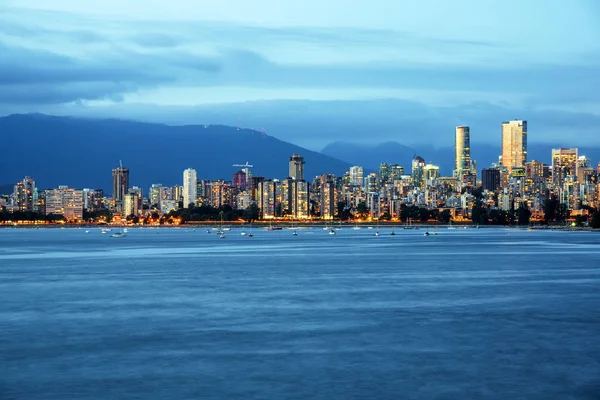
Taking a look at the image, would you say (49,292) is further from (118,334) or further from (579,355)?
(579,355)

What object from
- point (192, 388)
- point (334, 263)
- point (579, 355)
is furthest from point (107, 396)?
point (334, 263)

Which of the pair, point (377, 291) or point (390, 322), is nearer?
point (390, 322)

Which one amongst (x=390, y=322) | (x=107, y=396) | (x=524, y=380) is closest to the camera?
(x=107, y=396)

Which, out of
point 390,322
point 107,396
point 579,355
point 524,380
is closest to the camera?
point 107,396

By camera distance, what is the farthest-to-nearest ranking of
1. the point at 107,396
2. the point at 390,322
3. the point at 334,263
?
1. the point at 334,263
2. the point at 390,322
3. the point at 107,396

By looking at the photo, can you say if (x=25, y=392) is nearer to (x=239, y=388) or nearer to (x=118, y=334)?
(x=239, y=388)

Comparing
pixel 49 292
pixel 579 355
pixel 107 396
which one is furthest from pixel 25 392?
pixel 49 292
